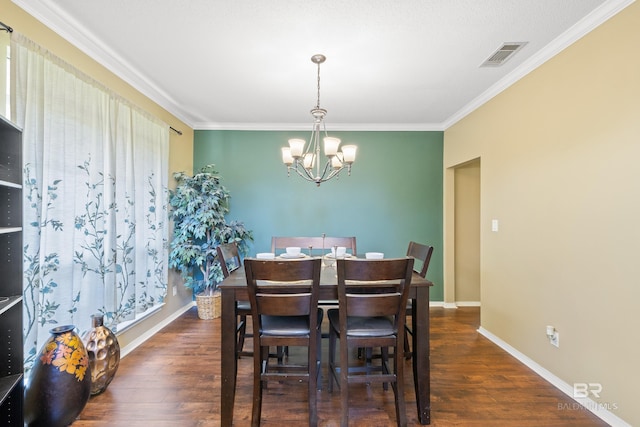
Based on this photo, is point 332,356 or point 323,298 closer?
point 323,298

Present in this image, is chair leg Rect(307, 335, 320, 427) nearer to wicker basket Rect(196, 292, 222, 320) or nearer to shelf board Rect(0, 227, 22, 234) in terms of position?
shelf board Rect(0, 227, 22, 234)

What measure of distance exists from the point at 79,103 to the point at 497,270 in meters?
3.94

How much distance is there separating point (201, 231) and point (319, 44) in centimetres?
235

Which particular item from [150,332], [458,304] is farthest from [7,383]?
[458,304]

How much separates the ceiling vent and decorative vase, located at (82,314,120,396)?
3698 mm

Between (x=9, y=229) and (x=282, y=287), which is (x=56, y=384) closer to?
(x=9, y=229)

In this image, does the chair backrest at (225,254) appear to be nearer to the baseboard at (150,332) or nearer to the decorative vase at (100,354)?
the decorative vase at (100,354)

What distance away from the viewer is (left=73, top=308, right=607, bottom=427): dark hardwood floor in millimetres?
1793

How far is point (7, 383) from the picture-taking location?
1.27 meters

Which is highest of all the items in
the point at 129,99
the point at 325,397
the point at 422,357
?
the point at 129,99

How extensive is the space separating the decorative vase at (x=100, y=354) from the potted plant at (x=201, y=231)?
1238 mm

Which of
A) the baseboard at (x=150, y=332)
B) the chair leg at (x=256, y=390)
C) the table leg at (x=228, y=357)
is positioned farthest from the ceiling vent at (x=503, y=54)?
the baseboard at (x=150, y=332)

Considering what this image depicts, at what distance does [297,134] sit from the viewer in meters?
4.10

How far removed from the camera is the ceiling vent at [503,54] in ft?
7.16
